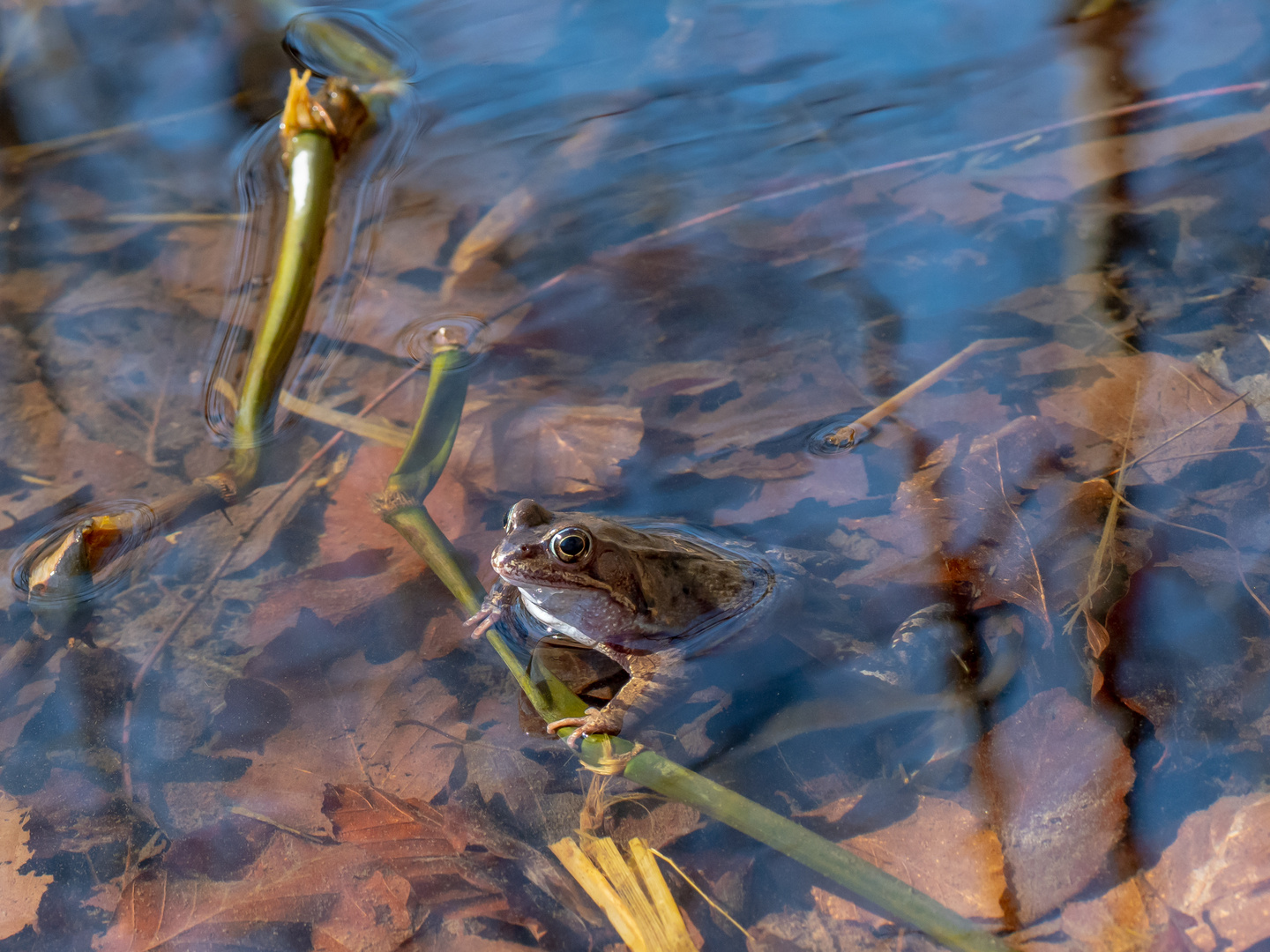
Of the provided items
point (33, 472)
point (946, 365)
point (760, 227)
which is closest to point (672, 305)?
→ point (760, 227)

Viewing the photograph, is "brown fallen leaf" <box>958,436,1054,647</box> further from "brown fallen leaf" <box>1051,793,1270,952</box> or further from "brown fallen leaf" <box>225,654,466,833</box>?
"brown fallen leaf" <box>225,654,466,833</box>

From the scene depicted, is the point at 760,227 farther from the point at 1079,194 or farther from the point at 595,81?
the point at 595,81

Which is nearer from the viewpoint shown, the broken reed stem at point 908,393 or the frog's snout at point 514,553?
the frog's snout at point 514,553

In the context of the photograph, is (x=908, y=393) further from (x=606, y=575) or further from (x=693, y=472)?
(x=606, y=575)

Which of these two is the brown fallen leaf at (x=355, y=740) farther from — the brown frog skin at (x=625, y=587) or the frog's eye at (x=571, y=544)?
the frog's eye at (x=571, y=544)

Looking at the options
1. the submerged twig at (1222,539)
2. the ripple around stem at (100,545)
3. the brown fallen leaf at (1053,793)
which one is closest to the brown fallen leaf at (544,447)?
the ripple around stem at (100,545)

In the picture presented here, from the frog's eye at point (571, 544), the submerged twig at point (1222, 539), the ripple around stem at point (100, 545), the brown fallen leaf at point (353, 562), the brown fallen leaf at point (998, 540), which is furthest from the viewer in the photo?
the ripple around stem at point (100, 545)
